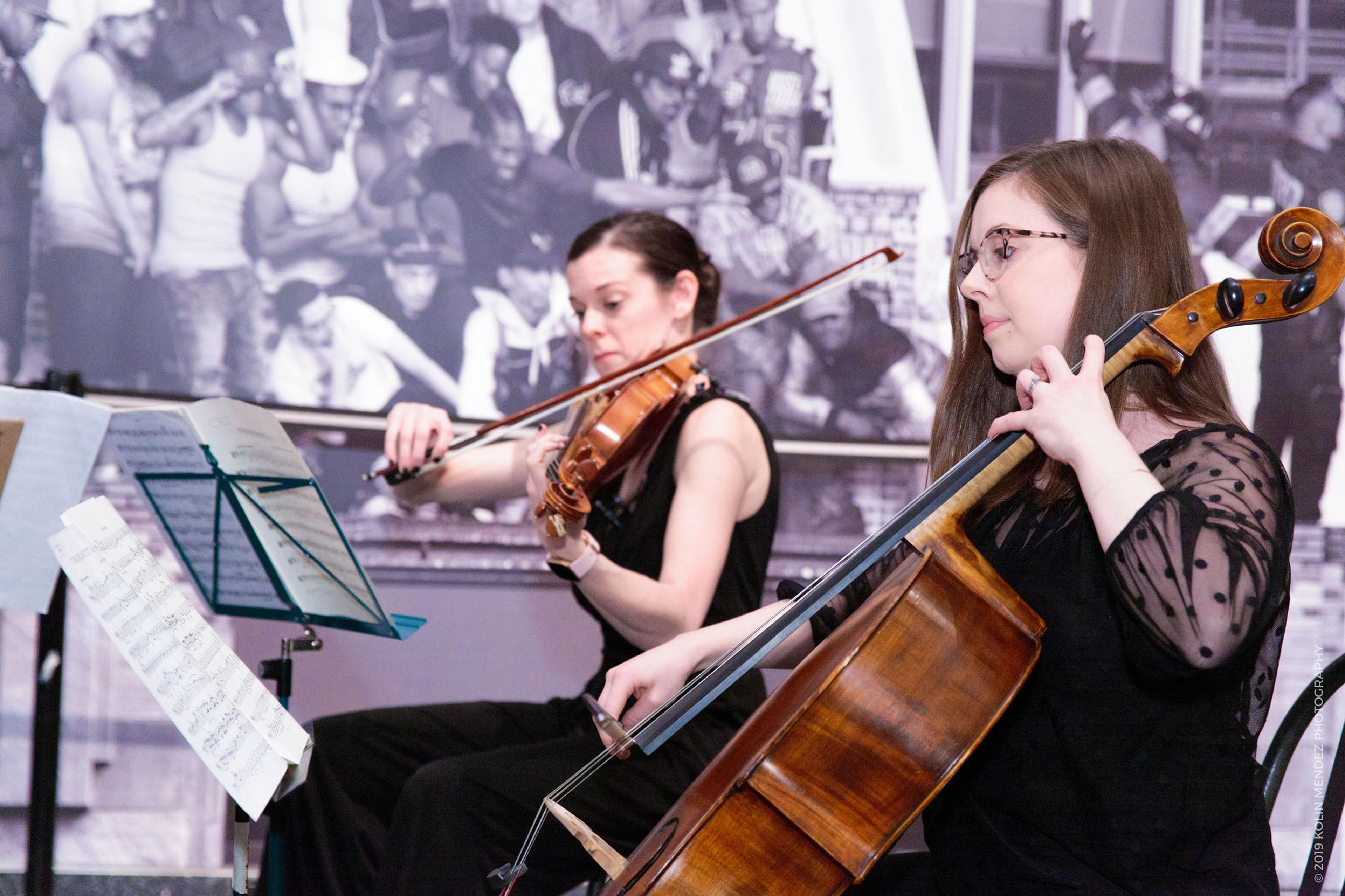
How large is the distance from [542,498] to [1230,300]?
94cm

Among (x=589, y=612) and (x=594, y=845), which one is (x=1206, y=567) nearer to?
(x=594, y=845)

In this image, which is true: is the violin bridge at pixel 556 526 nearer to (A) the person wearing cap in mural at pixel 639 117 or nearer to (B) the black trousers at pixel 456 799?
(B) the black trousers at pixel 456 799

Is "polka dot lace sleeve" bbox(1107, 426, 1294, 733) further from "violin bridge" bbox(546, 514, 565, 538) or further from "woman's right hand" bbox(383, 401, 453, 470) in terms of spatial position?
"woman's right hand" bbox(383, 401, 453, 470)

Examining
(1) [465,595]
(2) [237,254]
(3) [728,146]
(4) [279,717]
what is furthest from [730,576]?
(2) [237,254]

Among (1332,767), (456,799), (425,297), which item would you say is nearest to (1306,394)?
(1332,767)

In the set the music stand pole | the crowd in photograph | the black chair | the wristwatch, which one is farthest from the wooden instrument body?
the crowd in photograph

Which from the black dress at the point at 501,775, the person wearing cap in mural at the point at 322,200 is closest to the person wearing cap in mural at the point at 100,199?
the person wearing cap in mural at the point at 322,200

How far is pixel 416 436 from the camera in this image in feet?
6.03

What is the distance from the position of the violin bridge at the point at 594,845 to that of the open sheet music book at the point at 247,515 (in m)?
0.38

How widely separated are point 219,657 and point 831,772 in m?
0.61

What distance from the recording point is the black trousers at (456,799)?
1493mm

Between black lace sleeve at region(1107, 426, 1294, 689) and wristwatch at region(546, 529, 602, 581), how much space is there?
0.79 meters

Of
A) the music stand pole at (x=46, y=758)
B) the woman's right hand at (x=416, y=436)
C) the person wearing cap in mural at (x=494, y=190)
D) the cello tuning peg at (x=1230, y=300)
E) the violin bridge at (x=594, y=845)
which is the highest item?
the person wearing cap in mural at (x=494, y=190)

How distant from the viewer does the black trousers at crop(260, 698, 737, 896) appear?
1.49 m
